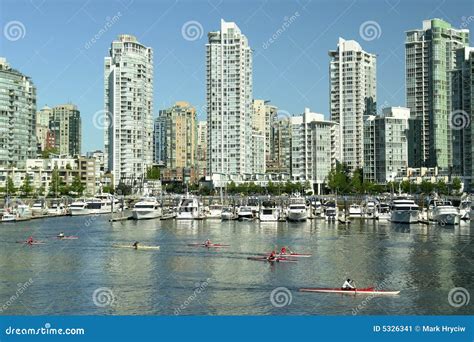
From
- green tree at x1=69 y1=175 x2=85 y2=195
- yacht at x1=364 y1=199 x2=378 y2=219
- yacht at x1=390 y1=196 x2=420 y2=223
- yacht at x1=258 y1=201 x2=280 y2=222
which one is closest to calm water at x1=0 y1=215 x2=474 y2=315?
yacht at x1=390 y1=196 x2=420 y2=223

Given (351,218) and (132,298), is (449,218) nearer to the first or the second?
(351,218)

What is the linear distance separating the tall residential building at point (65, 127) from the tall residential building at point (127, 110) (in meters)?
25.9

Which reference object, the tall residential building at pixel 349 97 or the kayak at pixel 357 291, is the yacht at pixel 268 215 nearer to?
the kayak at pixel 357 291

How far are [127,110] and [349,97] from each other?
3061 centimetres

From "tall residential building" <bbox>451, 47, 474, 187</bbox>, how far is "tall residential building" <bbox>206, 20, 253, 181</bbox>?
84.3 ft

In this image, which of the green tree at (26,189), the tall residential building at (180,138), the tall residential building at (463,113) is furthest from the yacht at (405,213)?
the tall residential building at (180,138)

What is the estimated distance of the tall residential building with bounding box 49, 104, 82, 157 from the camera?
4552 inches

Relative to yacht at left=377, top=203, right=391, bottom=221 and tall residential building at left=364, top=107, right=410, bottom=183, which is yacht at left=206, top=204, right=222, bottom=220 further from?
tall residential building at left=364, top=107, right=410, bottom=183

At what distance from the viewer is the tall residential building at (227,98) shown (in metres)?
83.3

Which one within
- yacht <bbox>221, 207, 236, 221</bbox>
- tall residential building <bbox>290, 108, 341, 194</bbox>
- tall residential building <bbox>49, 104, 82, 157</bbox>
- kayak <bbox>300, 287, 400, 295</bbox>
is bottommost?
kayak <bbox>300, 287, 400, 295</bbox>

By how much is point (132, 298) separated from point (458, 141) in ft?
224

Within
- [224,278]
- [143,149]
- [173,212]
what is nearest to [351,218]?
[173,212]

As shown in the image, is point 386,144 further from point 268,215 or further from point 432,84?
point 268,215

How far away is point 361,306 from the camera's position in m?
15.0
